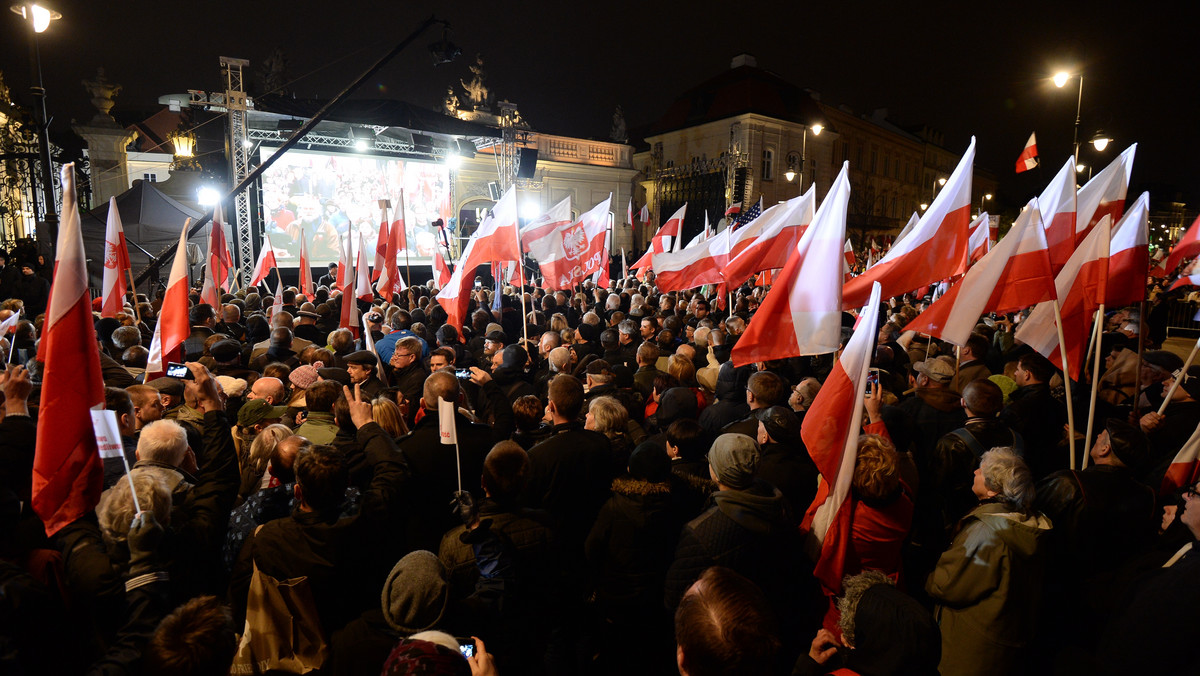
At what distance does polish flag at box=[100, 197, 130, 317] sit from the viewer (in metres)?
7.42

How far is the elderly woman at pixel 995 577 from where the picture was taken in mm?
2637

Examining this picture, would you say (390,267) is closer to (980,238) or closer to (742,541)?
(980,238)

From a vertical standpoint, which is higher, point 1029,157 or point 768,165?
point 768,165

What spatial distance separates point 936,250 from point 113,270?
901 cm

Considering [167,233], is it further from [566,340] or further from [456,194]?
[566,340]

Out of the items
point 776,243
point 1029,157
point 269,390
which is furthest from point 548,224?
point 1029,157

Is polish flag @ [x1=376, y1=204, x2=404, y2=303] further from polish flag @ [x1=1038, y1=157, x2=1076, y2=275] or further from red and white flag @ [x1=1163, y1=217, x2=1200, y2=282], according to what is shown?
red and white flag @ [x1=1163, y1=217, x2=1200, y2=282]

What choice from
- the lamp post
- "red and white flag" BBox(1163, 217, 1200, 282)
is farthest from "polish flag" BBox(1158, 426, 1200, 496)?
the lamp post

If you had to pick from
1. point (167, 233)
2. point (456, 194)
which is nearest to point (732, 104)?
point (456, 194)

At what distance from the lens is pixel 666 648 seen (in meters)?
3.42

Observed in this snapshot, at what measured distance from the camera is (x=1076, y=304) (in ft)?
14.7

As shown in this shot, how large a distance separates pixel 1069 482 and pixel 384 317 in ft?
28.0

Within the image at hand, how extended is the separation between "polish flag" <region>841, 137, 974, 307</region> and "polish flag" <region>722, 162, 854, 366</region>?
0.91m

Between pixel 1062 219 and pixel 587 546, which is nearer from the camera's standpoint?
pixel 587 546
